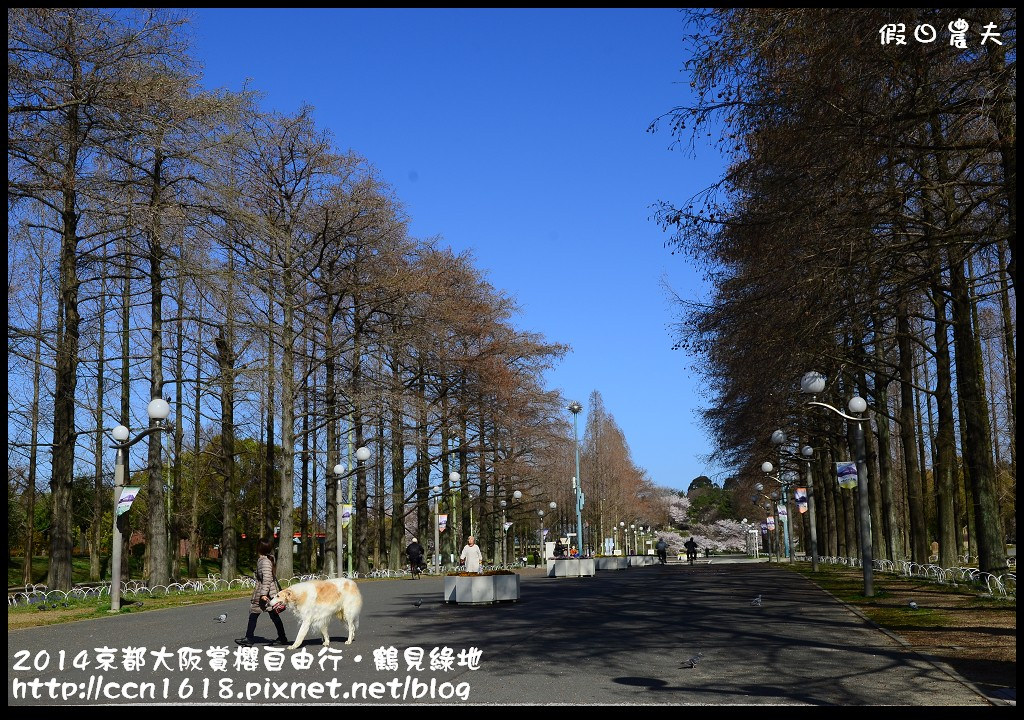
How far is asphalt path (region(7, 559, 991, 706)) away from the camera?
30.1 ft

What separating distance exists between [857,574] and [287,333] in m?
20.3

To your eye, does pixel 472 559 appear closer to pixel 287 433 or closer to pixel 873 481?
pixel 287 433

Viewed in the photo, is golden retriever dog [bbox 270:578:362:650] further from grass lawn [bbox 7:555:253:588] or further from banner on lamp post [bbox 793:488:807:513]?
grass lawn [bbox 7:555:253:588]

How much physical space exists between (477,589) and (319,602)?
9.34m

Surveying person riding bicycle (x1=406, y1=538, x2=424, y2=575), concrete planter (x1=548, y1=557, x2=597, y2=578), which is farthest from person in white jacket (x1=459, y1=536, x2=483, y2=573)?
person riding bicycle (x1=406, y1=538, x2=424, y2=575)

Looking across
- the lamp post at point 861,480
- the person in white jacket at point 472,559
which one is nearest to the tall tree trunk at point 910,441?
the lamp post at point 861,480

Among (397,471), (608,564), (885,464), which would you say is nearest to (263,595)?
(885,464)

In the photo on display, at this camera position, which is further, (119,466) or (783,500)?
(783,500)

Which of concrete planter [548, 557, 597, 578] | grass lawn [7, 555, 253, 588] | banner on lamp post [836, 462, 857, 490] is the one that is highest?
banner on lamp post [836, 462, 857, 490]

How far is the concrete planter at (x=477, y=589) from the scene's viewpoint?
21859 millimetres

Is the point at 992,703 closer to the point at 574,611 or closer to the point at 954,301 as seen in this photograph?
the point at 574,611

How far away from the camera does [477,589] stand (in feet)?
71.9

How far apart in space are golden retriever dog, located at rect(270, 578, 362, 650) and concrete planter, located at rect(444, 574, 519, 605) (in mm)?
8480

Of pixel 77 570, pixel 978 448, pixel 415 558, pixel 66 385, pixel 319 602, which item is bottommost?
pixel 77 570
